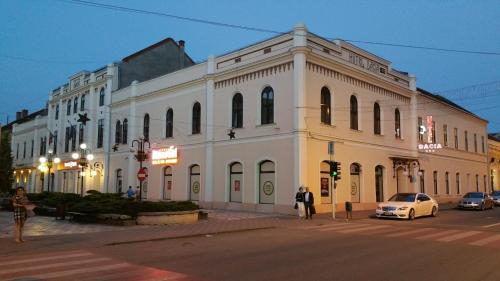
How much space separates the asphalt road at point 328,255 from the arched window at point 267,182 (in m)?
9.56

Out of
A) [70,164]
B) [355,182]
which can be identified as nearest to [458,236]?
[355,182]

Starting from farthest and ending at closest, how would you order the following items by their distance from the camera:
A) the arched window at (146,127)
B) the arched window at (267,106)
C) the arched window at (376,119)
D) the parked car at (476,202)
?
1. the arched window at (146,127)
2. the parked car at (476,202)
3. the arched window at (376,119)
4. the arched window at (267,106)

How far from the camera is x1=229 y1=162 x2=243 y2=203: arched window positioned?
28.9 m

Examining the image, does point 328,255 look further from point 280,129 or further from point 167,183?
point 167,183

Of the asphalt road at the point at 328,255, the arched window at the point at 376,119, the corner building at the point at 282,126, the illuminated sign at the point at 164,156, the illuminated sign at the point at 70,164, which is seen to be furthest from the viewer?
the illuminated sign at the point at 70,164

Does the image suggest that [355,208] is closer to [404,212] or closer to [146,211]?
[404,212]

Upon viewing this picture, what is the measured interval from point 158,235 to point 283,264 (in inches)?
280

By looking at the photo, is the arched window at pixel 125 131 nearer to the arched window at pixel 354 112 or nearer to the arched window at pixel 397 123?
the arched window at pixel 354 112

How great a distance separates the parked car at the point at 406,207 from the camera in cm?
2345

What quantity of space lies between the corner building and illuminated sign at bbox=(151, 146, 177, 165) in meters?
0.35

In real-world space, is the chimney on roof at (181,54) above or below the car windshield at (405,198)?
above

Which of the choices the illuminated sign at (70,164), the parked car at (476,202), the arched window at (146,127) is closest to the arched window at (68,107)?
the illuminated sign at (70,164)

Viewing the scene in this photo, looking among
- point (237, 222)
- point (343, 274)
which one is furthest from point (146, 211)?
point (343, 274)

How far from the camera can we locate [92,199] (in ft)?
74.6
